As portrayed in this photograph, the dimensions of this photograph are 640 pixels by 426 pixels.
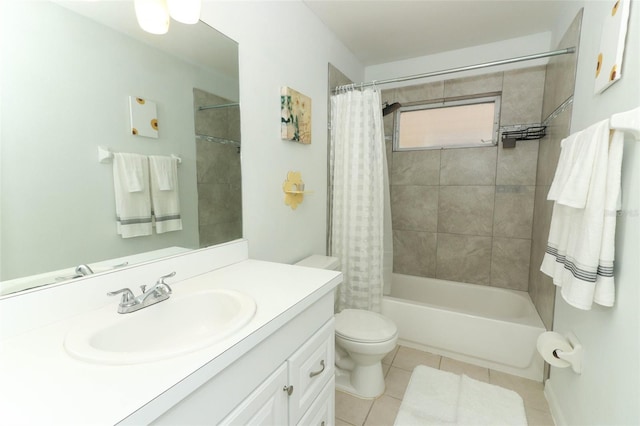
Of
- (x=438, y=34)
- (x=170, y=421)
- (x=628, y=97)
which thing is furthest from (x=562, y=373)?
(x=438, y=34)

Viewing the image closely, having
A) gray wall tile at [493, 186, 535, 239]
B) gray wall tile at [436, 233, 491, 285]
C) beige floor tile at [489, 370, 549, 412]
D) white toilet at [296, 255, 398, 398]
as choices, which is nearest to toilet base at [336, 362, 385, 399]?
white toilet at [296, 255, 398, 398]

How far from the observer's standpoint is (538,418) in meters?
1.54

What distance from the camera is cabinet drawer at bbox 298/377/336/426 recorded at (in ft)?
3.43

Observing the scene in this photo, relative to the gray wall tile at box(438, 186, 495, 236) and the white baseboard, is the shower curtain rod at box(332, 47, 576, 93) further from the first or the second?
the white baseboard

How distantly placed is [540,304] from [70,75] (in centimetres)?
272

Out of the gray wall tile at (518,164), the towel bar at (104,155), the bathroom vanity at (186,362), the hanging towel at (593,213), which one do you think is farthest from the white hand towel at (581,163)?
the towel bar at (104,155)

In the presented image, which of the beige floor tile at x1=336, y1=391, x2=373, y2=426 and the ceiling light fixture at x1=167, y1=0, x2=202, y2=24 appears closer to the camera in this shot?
the ceiling light fixture at x1=167, y1=0, x2=202, y2=24

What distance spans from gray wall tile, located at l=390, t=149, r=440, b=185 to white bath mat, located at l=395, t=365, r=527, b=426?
1.63m

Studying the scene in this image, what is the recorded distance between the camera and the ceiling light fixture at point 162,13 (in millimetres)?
979

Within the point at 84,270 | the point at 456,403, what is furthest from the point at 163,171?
the point at 456,403

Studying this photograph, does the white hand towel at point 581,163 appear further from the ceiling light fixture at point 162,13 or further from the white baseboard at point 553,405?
the ceiling light fixture at point 162,13

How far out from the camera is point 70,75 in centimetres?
83

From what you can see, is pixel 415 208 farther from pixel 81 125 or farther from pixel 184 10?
pixel 81 125

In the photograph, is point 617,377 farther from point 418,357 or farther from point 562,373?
point 418,357
